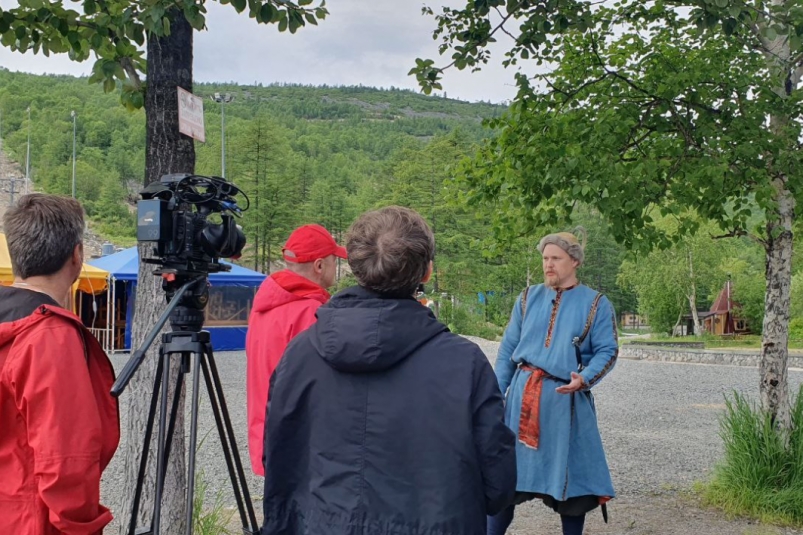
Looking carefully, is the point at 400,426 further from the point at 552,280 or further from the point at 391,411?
the point at 552,280

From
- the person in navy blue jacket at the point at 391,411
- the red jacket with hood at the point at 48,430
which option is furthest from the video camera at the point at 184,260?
the person in navy blue jacket at the point at 391,411

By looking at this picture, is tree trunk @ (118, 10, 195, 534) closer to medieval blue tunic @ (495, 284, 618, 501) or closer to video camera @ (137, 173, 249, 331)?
video camera @ (137, 173, 249, 331)

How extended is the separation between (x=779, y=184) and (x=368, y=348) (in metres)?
4.33

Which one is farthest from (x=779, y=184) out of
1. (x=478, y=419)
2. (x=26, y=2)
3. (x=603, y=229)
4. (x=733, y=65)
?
(x=26, y=2)

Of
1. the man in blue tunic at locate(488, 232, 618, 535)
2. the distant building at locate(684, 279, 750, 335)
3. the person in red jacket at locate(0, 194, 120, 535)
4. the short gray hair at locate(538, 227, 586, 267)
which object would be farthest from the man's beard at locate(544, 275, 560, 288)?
the distant building at locate(684, 279, 750, 335)

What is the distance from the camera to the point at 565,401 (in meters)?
3.67

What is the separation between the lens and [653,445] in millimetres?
8922

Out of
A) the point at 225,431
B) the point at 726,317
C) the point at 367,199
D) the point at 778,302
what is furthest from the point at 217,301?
the point at 726,317

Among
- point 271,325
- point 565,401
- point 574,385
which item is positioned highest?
point 271,325

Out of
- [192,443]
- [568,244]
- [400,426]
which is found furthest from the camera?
[568,244]

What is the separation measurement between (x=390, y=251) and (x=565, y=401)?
84.0 inches

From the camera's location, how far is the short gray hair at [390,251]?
1.85 meters

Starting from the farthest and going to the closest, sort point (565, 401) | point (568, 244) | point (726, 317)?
point (726, 317)
point (568, 244)
point (565, 401)

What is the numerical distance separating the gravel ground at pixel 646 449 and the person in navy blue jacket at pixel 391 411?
3.37 m
